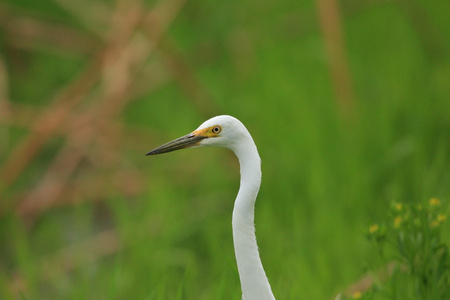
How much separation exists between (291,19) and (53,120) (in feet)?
8.61

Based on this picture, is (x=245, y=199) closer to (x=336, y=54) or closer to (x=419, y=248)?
(x=419, y=248)

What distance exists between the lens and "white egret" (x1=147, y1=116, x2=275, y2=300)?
1.69 metres

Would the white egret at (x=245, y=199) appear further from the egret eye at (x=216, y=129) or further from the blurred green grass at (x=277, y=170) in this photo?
the blurred green grass at (x=277, y=170)

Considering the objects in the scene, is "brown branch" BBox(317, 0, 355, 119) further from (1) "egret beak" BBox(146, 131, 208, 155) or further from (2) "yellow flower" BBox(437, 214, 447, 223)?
(1) "egret beak" BBox(146, 131, 208, 155)

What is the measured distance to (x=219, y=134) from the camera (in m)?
1.74

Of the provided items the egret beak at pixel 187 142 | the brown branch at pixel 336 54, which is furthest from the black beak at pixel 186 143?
the brown branch at pixel 336 54

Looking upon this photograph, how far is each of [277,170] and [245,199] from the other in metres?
2.32

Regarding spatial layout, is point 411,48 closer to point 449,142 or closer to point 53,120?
point 449,142

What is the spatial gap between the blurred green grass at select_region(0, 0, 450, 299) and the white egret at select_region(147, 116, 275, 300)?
1.47 ft

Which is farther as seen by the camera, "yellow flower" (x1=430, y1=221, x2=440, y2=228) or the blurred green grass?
the blurred green grass

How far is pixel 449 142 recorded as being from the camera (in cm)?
393

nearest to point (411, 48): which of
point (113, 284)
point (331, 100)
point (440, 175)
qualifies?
point (331, 100)

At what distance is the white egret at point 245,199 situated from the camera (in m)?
1.69

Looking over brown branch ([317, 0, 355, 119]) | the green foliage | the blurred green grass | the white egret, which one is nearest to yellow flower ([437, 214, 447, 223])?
the green foliage
